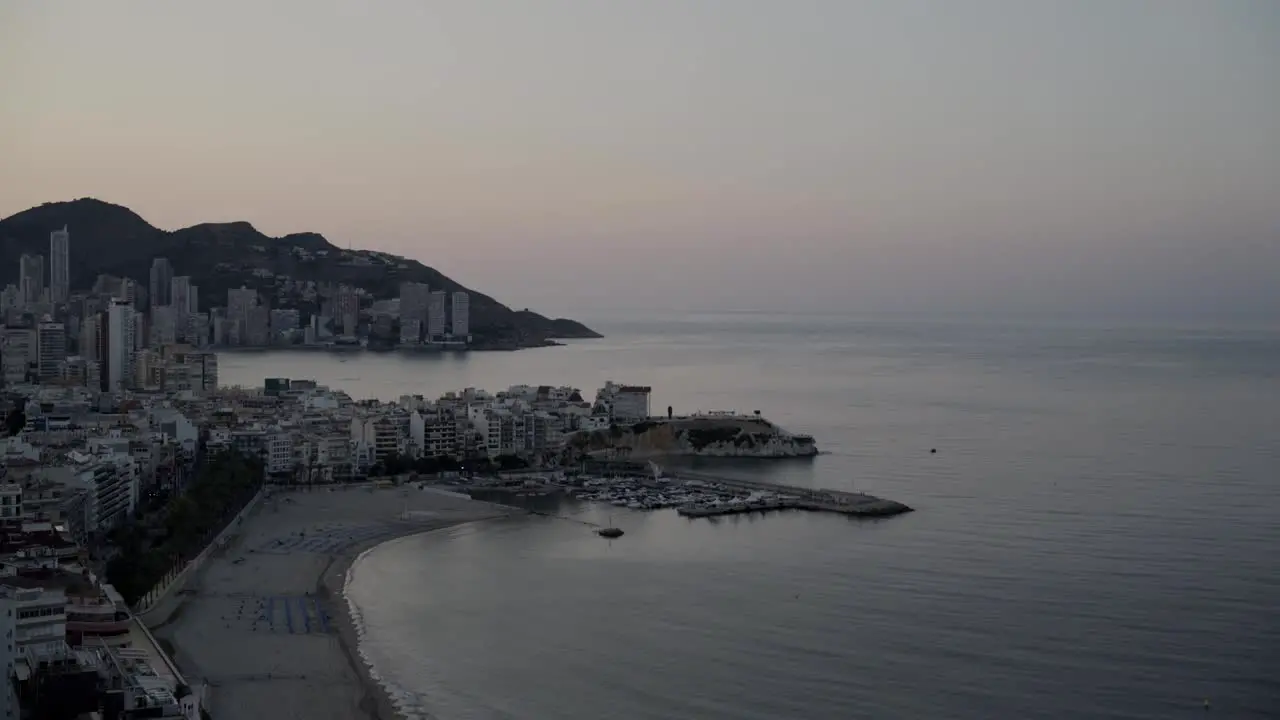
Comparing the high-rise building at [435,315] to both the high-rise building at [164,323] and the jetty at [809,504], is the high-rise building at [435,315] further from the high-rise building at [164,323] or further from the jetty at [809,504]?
the jetty at [809,504]

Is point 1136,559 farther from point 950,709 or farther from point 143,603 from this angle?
point 143,603

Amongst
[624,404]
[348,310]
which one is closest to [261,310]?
[348,310]

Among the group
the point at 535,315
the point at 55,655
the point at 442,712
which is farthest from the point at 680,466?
the point at 535,315

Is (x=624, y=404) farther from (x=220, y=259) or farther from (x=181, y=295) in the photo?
(x=220, y=259)

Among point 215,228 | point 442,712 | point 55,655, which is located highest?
point 215,228

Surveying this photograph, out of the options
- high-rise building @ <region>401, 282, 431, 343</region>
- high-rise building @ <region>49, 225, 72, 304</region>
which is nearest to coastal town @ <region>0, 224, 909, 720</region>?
high-rise building @ <region>49, 225, 72, 304</region>

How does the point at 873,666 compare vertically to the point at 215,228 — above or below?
below
